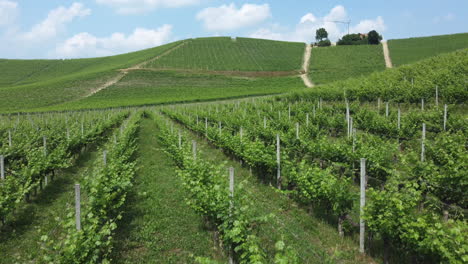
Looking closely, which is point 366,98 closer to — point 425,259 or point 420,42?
point 425,259

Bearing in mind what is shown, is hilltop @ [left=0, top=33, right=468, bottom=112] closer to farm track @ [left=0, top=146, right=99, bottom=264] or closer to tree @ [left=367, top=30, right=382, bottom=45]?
tree @ [left=367, top=30, right=382, bottom=45]

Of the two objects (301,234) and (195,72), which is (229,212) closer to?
(301,234)

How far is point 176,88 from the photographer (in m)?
55.6

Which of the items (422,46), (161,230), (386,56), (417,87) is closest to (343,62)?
(386,56)

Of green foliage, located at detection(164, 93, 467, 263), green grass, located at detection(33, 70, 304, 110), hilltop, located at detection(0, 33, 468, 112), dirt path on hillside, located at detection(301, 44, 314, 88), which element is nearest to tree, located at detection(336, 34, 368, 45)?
hilltop, located at detection(0, 33, 468, 112)

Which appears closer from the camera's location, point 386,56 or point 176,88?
point 176,88

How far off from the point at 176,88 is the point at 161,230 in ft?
168

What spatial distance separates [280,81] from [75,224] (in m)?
57.1

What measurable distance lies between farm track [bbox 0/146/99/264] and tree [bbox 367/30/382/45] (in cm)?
9177

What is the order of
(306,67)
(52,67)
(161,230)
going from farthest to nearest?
(52,67) < (306,67) < (161,230)

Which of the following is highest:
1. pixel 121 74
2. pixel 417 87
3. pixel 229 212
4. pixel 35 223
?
pixel 121 74

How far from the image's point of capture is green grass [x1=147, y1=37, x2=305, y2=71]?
70625mm

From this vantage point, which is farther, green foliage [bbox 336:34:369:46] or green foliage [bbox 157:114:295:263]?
green foliage [bbox 336:34:369:46]

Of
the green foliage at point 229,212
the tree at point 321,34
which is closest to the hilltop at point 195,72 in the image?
the tree at point 321,34
